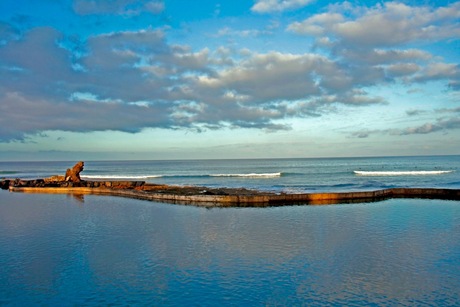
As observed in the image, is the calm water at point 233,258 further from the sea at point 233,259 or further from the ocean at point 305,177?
the ocean at point 305,177

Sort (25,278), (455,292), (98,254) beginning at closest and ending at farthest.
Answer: (455,292) → (25,278) → (98,254)

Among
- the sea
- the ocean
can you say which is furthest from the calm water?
the ocean

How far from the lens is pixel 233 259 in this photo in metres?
13.4

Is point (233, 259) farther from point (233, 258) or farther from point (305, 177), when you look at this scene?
point (305, 177)

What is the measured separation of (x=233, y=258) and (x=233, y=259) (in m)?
0.11

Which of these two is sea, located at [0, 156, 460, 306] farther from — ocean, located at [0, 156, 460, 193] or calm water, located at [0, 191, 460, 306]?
ocean, located at [0, 156, 460, 193]

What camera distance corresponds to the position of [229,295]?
10.4 m

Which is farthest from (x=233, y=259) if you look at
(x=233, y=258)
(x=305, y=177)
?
(x=305, y=177)

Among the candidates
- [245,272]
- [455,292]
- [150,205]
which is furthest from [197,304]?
[150,205]

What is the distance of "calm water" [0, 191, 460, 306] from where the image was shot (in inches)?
407

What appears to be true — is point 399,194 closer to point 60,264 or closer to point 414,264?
point 414,264

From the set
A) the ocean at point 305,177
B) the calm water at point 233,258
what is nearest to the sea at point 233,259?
the calm water at point 233,258

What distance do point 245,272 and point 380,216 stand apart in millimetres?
12458

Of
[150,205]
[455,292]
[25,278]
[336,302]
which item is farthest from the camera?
[150,205]
